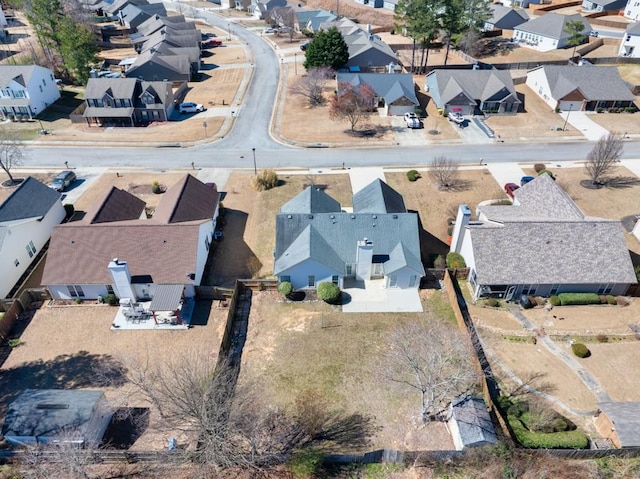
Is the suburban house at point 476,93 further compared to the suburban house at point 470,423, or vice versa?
the suburban house at point 476,93

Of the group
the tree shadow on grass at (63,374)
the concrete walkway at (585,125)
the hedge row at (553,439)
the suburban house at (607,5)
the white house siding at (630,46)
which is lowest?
the tree shadow on grass at (63,374)

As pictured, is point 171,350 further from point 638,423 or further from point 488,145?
point 488,145

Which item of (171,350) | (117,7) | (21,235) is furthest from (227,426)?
(117,7)

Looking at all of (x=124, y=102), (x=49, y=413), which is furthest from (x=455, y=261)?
(x=124, y=102)

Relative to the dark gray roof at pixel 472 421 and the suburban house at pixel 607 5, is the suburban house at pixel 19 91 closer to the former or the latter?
the dark gray roof at pixel 472 421

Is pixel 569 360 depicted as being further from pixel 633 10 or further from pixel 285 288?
pixel 633 10

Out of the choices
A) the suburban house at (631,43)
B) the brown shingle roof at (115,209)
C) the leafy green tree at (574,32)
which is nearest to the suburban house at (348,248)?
the brown shingle roof at (115,209)
